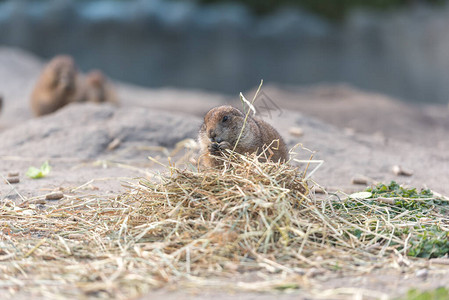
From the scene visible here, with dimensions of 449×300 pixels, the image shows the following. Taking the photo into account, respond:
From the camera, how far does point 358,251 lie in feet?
11.5

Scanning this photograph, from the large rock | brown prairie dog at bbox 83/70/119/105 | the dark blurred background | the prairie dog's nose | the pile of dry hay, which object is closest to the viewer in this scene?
the pile of dry hay

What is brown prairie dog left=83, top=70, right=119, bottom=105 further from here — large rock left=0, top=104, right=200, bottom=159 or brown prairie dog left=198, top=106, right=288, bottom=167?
brown prairie dog left=198, top=106, right=288, bottom=167

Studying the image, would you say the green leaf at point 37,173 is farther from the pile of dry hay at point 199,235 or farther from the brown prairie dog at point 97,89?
the brown prairie dog at point 97,89

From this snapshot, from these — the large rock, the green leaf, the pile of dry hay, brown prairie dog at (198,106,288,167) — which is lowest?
the large rock

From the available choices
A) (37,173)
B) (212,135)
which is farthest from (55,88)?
(212,135)

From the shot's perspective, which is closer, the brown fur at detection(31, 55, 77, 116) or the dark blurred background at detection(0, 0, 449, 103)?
the brown fur at detection(31, 55, 77, 116)

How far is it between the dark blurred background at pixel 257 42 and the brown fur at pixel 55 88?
9.88 m

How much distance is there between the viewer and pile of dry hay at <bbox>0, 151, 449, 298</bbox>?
121 inches

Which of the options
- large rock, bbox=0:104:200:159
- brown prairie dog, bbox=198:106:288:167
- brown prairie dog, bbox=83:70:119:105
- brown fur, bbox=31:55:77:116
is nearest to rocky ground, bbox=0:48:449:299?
large rock, bbox=0:104:200:159

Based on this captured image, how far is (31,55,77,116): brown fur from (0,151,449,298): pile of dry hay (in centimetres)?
667

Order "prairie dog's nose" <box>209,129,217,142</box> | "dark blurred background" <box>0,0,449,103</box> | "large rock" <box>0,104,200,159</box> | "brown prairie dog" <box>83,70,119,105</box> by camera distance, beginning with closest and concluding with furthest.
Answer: "prairie dog's nose" <box>209,129,217,142</box> → "large rock" <box>0,104,200,159</box> → "brown prairie dog" <box>83,70,119,105</box> → "dark blurred background" <box>0,0,449,103</box>

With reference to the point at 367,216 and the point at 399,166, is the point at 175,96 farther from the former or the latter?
the point at 367,216

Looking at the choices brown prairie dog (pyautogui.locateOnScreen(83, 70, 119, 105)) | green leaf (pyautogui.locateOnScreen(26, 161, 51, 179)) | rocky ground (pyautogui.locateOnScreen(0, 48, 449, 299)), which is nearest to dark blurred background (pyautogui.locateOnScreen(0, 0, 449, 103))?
brown prairie dog (pyautogui.locateOnScreen(83, 70, 119, 105))

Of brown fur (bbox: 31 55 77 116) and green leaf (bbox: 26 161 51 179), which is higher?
green leaf (bbox: 26 161 51 179)
